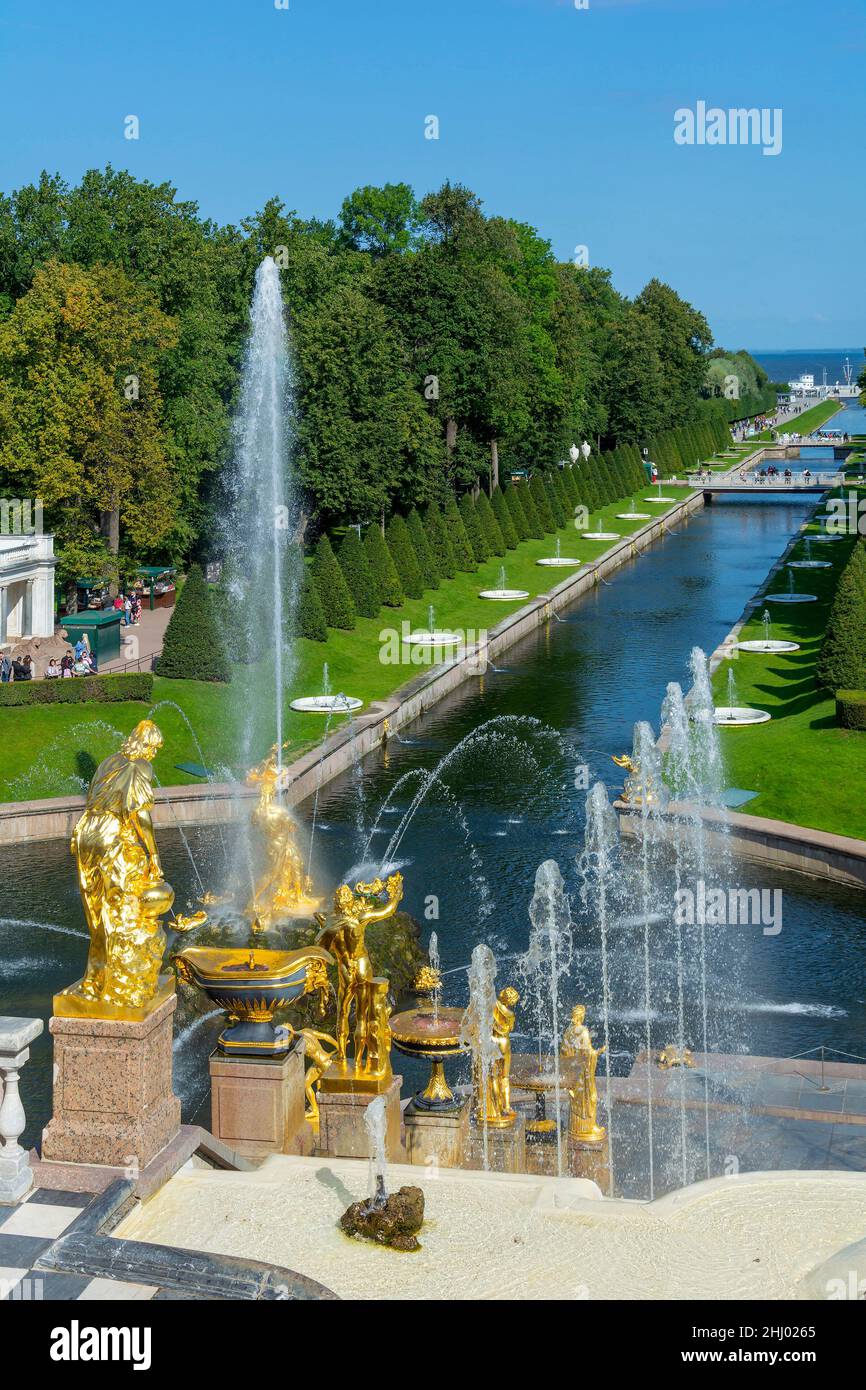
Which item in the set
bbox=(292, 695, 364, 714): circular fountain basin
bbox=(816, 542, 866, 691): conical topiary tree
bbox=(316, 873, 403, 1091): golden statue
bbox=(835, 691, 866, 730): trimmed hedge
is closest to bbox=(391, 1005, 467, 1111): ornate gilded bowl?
bbox=(316, 873, 403, 1091): golden statue

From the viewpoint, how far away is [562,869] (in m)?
33.0

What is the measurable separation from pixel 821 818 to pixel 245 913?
44.1 feet

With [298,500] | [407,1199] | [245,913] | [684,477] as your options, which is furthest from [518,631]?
[684,477]

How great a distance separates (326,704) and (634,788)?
12142mm

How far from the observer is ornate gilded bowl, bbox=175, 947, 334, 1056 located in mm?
16031

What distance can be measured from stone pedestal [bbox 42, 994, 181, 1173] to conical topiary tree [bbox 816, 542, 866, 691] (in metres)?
30.4

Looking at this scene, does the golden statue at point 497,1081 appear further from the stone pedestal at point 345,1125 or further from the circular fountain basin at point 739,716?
the circular fountain basin at point 739,716

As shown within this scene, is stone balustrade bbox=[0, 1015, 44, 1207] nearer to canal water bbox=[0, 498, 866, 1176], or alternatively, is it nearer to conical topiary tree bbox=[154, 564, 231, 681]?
canal water bbox=[0, 498, 866, 1176]

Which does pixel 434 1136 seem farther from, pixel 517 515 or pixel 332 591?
pixel 517 515

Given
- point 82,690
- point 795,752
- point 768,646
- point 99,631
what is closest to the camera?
point 795,752

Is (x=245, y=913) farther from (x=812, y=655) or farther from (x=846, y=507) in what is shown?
(x=846, y=507)

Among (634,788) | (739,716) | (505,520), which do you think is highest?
(505,520)

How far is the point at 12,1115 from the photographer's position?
45.4 feet

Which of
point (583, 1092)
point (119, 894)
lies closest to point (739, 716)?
point (583, 1092)
